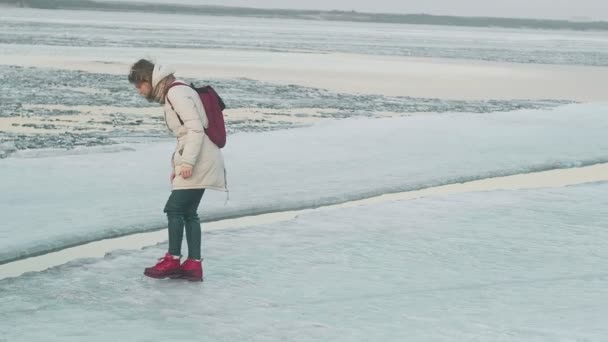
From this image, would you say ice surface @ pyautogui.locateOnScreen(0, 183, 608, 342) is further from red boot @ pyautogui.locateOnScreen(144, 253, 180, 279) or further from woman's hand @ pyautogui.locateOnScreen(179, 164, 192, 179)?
woman's hand @ pyautogui.locateOnScreen(179, 164, 192, 179)

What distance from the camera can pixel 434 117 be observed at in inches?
567

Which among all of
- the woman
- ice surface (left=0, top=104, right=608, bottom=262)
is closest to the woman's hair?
the woman

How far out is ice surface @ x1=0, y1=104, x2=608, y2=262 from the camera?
7.06m

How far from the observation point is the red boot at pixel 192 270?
17.4 ft

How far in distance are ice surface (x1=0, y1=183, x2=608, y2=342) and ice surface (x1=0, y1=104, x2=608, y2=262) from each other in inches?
33.7

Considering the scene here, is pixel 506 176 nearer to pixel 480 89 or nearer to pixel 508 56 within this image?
pixel 480 89

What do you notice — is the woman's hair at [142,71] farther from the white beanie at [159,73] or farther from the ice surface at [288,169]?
the ice surface at [288,169]

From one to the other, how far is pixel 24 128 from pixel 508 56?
3279 centimetres

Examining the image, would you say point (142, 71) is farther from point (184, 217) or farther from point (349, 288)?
point (349, 288)

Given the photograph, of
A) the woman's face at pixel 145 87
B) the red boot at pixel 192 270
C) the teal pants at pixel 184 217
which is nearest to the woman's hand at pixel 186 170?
the teal pants at pixel 184 217

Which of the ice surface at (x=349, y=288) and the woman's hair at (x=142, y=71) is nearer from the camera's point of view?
the ice surface at (x=349, y=288)

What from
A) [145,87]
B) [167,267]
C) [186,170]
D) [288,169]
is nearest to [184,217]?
[167,267]

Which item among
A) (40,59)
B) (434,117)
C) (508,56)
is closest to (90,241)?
(434,117)

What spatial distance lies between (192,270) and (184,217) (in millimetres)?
266
